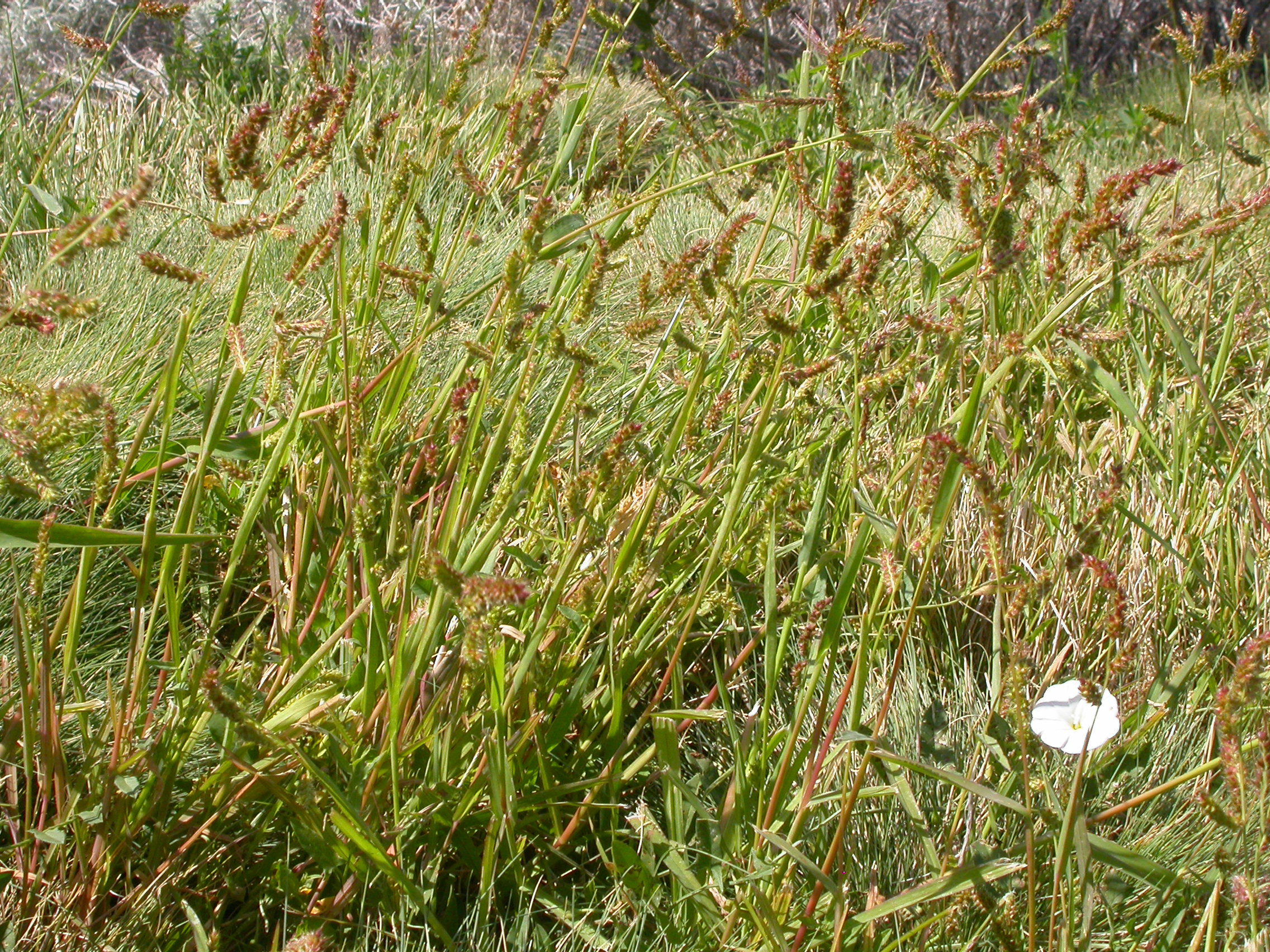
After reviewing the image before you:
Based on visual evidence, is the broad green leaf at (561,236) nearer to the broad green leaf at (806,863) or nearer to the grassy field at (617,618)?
the grassy field at (617,618)

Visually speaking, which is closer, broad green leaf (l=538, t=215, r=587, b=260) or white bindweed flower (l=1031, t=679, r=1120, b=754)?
white bindweed flower (l=1031, t=679, r=1120, b=754)

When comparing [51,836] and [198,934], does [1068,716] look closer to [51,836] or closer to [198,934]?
[198,934]

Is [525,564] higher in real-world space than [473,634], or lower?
lower

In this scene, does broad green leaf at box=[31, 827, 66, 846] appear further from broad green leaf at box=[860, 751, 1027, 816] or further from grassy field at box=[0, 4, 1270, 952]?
broad green leaf at box=[860, 751, 1027, 816]

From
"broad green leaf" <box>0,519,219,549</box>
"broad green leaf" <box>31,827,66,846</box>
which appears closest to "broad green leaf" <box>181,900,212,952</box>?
"broad green leaf" <box>31,827,66,846</box>

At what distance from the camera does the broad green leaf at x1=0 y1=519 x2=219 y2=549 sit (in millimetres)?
828

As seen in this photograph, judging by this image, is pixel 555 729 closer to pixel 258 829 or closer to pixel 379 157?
pixel 258 829

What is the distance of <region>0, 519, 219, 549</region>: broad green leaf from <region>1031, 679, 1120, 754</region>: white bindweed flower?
30.6 inches

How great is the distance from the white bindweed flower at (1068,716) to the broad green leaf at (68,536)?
2.55ft

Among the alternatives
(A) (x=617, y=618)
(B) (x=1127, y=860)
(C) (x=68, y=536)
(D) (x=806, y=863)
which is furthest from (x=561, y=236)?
(B) (x=1127, y=860)

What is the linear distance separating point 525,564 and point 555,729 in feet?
0.66

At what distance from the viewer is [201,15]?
4.54 m

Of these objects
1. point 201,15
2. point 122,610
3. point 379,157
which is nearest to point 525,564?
point 122,610

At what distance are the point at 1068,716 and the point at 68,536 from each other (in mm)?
912
